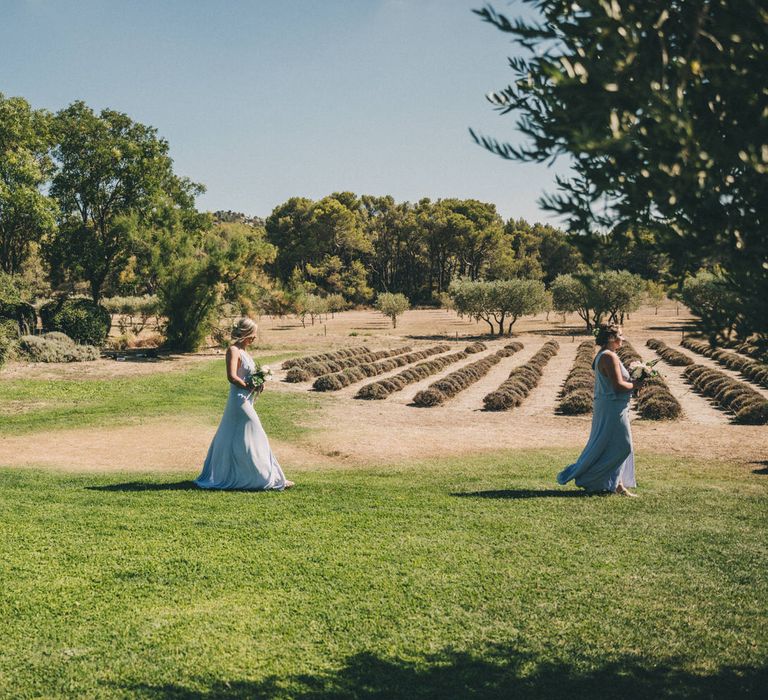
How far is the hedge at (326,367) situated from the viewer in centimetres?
2591

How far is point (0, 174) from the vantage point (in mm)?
29859

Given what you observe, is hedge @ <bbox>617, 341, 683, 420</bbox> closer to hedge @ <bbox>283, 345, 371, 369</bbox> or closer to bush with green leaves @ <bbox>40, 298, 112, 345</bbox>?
hedge @ <bbox>283, 345, 371, 369</bbox>

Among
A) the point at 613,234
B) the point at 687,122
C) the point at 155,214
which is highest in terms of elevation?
the point at 155,214

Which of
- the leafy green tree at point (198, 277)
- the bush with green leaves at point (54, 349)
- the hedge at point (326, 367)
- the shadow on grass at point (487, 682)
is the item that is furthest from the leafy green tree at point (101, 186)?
the shadow on grass at point (487, 682)

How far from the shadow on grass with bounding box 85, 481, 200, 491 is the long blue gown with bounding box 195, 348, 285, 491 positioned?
11.4 inches

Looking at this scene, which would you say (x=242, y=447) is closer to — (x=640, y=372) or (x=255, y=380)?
(x=255, y=380)

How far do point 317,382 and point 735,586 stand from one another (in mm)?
19196

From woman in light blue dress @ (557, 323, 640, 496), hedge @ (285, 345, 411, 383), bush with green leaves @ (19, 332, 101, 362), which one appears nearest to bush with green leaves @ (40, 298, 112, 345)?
bush with green leaves @ (19, 332, 101, 362)

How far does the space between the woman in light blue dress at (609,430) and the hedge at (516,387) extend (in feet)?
37.4

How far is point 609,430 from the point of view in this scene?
8.20 m

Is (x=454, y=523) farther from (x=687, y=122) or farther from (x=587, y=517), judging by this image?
(x=687, y=122)

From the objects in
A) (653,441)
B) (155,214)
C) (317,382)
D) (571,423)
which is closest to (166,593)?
(653,441)

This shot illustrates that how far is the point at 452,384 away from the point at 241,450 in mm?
15123

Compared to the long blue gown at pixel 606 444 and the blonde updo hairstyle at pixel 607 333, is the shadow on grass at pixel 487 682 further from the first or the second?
the blonde updo hairstyle at pixel 607 333
